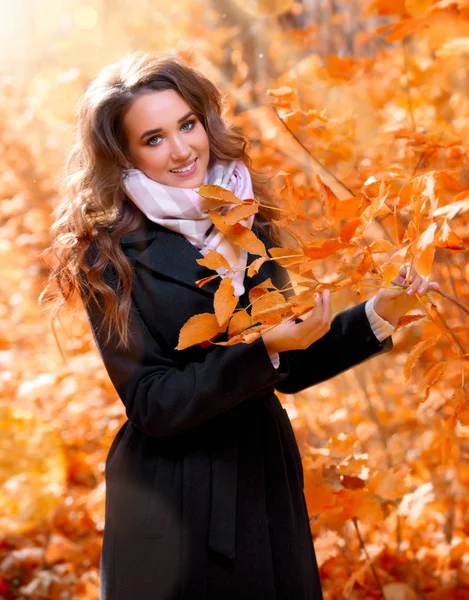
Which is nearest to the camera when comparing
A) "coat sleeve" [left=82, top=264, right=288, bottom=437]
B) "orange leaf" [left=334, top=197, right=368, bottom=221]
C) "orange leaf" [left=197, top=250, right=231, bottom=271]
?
"orange leaf" [left=197, top=250, right=231, bottom=271]

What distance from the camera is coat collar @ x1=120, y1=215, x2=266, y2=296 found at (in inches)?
62.2

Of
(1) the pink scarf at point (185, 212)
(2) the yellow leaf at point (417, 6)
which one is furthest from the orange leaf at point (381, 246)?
(2) the yellow leaf at point (417, 6)

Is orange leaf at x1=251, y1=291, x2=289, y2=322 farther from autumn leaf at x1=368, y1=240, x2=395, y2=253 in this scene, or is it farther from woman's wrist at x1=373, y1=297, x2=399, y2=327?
woman's wrist at x1=373, y1=297, x2=399, y2=327

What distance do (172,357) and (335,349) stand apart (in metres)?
0.41

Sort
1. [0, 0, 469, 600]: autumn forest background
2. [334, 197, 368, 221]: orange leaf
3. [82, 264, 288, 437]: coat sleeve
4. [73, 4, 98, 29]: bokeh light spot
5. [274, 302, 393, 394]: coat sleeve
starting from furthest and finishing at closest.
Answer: [73, 4, 98, 29]: bokeh light spot, [274, 302, 393, 394]: coat sleeve, [0, 0, 469, 600]: autumn forest background, [82, 264, 288, 437]: coat sleeve, [334, 197, 368, 221]: orange leaf

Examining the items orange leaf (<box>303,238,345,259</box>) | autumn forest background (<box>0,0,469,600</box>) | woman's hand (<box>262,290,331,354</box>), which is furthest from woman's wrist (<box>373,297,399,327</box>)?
orange leaf (<box>303,238,345,259</box>)

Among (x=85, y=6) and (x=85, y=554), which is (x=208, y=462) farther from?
(x=85, y=6)

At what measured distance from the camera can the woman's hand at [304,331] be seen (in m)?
1.29

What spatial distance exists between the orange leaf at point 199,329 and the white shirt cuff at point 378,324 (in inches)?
20.8

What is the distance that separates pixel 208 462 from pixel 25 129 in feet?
12.7

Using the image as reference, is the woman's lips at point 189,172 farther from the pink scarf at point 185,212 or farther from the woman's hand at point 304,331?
the woman's hand at point 304,331

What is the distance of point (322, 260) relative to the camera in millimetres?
1529

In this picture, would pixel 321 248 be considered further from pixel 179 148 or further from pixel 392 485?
pixel 392 485

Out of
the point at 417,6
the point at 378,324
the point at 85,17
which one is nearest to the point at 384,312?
the point at 378,324
